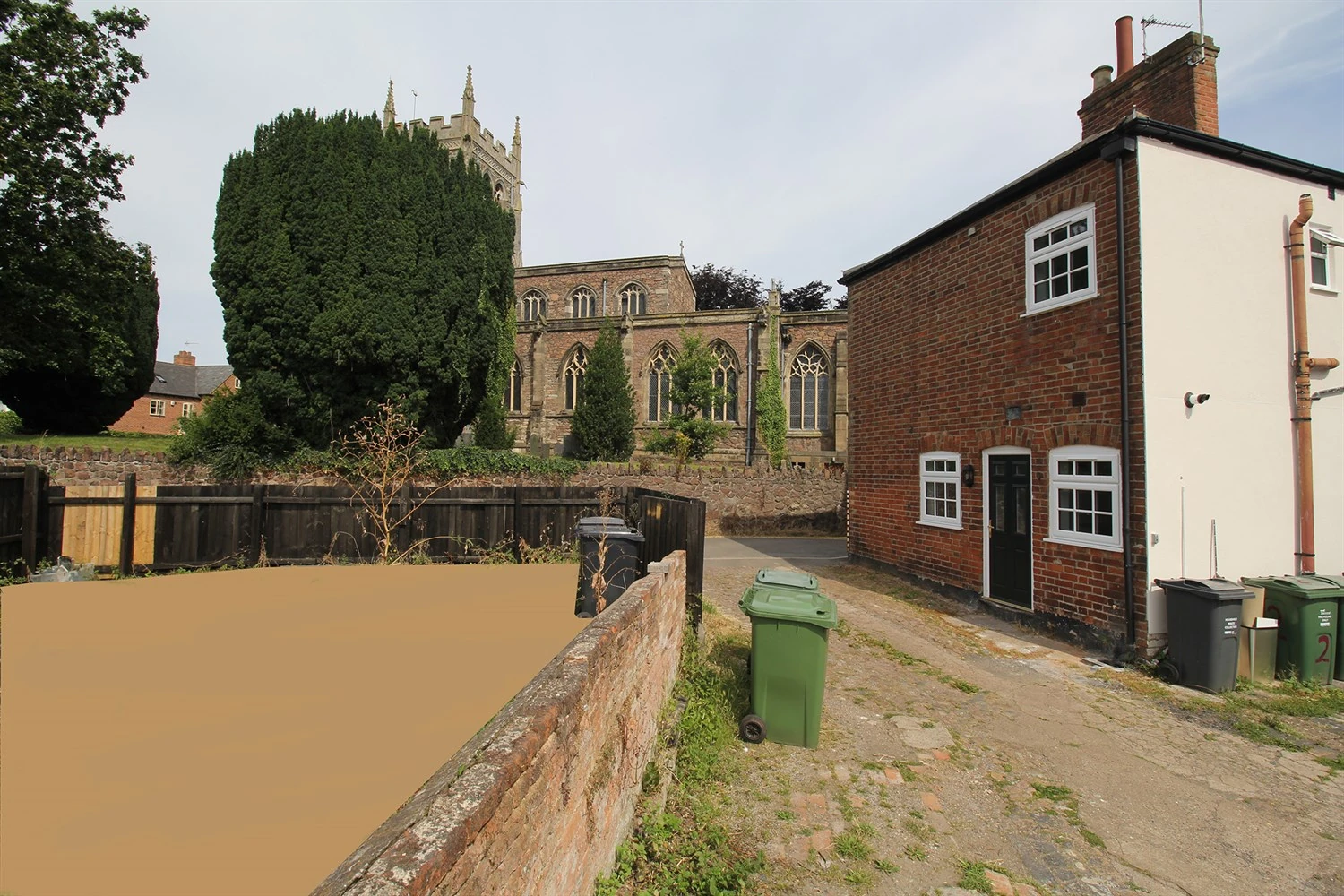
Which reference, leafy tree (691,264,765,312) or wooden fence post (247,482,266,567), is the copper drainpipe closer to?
Result: wooden fence post (247,482,266,567)

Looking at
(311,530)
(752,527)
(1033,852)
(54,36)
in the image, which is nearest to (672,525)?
(1033,852)

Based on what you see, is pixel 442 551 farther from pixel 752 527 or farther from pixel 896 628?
pixel 752 527

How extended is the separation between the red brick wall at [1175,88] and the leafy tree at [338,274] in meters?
14.4

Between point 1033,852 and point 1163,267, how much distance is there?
6.99 meters

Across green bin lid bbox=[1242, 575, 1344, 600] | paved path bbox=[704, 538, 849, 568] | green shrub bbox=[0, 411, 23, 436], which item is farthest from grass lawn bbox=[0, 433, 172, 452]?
green bin lid bbox=[1242, 575, 1344, 600]

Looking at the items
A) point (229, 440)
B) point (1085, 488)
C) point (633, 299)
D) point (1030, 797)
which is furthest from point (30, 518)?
point (633, 299)

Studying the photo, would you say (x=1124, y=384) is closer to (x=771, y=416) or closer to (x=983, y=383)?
(x=983, y=383)

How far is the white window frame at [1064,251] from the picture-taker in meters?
7.94

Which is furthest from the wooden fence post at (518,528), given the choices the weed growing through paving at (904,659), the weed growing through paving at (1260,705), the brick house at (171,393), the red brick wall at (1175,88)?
the brick house at (171,393)

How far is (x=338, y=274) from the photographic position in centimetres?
1436

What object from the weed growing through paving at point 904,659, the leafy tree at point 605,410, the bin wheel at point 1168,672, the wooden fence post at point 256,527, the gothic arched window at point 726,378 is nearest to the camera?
the weed growing through paving at point 904,659

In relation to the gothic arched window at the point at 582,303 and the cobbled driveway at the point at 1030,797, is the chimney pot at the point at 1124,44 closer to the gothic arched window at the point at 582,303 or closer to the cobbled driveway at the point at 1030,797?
the cobbled driveway at the point at 1030,797

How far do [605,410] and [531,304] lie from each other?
15835 millimetres

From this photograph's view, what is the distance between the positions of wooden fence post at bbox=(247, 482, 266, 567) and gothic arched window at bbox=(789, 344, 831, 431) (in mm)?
23336
